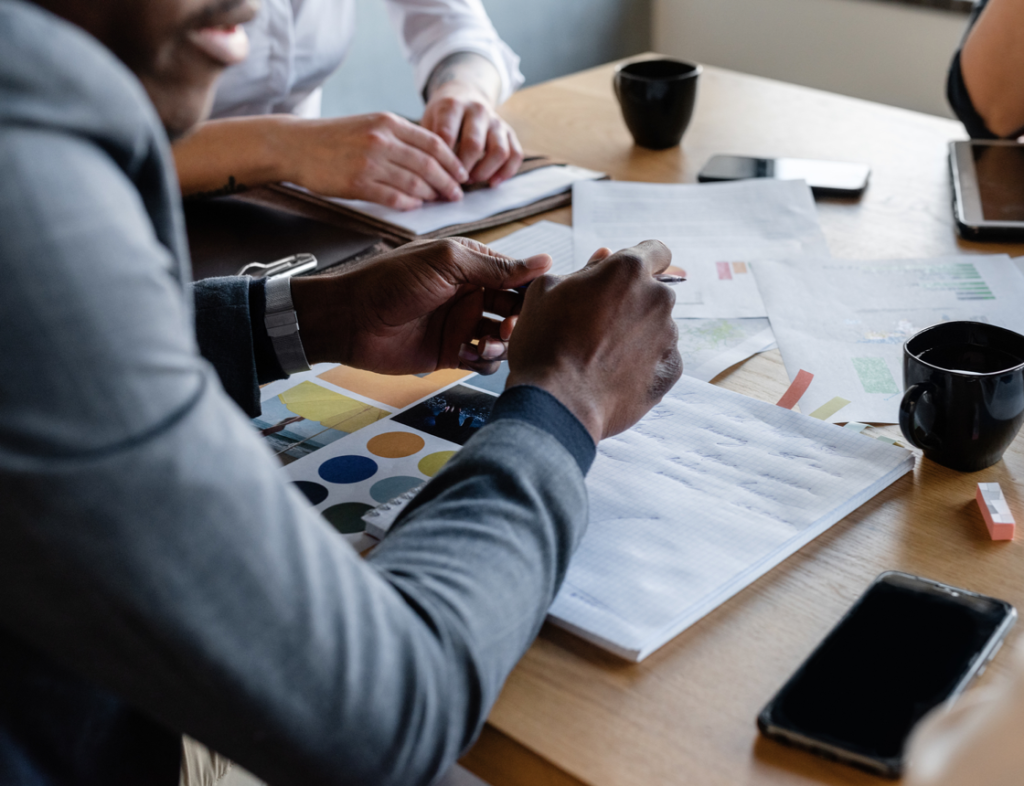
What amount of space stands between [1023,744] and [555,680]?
0.29 metres

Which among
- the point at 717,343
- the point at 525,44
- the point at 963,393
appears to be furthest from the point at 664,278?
the point at 525,44

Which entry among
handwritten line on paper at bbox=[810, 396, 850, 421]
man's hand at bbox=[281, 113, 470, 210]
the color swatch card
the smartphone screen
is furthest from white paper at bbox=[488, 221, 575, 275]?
the smartphone screen

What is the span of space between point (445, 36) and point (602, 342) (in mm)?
1116

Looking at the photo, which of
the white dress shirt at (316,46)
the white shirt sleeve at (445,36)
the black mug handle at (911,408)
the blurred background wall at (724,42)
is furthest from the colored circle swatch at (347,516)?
the blurred background wall at (724,42)

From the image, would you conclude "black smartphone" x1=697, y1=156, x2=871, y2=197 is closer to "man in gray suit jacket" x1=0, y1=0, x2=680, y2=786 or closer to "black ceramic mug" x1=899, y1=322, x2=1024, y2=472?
"black ceramic mug" x1=899, y1=322, x2=1024, y2=472

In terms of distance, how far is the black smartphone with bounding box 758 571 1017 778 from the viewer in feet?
1.47

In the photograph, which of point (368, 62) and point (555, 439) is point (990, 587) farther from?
point (368, 62)

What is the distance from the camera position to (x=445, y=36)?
1582 millimetres

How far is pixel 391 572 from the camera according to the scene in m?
0.49

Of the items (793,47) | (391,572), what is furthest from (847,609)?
(793,47)

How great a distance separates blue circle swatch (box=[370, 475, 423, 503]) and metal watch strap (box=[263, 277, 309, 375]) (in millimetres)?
195

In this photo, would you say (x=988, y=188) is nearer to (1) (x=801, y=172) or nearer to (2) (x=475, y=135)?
(1) (x=801, y=172)

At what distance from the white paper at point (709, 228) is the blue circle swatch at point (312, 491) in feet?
1.38

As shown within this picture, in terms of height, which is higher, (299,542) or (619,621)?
(299,542)
